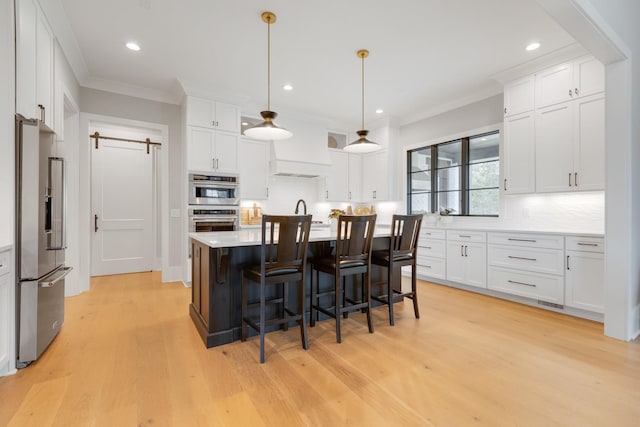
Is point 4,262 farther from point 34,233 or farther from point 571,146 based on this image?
point 571,146

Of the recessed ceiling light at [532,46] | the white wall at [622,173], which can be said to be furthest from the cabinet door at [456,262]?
the recessed ceiling light at [532,46]

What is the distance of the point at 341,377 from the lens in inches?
81.0

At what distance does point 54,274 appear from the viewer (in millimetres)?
2439

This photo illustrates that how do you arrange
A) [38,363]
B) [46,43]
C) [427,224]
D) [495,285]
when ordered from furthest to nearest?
[427,224] → [495,285] → [46,43] → [38,363]

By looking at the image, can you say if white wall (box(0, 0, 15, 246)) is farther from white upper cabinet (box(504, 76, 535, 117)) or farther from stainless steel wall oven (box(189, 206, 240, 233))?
white upper cabinet (box(504, 76, 535, 117))

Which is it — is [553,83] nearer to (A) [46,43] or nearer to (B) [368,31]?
(B) [368,31]

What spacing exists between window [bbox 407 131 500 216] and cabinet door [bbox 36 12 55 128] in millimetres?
5114

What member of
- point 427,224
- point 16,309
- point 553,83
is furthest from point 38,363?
point 553,83

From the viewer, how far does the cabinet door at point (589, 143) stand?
3236 millimetres

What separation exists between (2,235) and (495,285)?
189 inches

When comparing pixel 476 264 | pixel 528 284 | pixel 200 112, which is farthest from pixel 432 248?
pixel 200 112

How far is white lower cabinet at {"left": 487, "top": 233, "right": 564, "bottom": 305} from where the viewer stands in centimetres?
338

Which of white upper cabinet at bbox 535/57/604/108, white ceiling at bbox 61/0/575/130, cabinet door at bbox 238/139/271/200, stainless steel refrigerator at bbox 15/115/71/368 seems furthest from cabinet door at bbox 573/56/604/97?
stainless steel refrigerator at bbox 15/115/71/368

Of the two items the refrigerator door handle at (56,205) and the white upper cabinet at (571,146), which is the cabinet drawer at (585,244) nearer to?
the white upper cabinet at (571,146)
